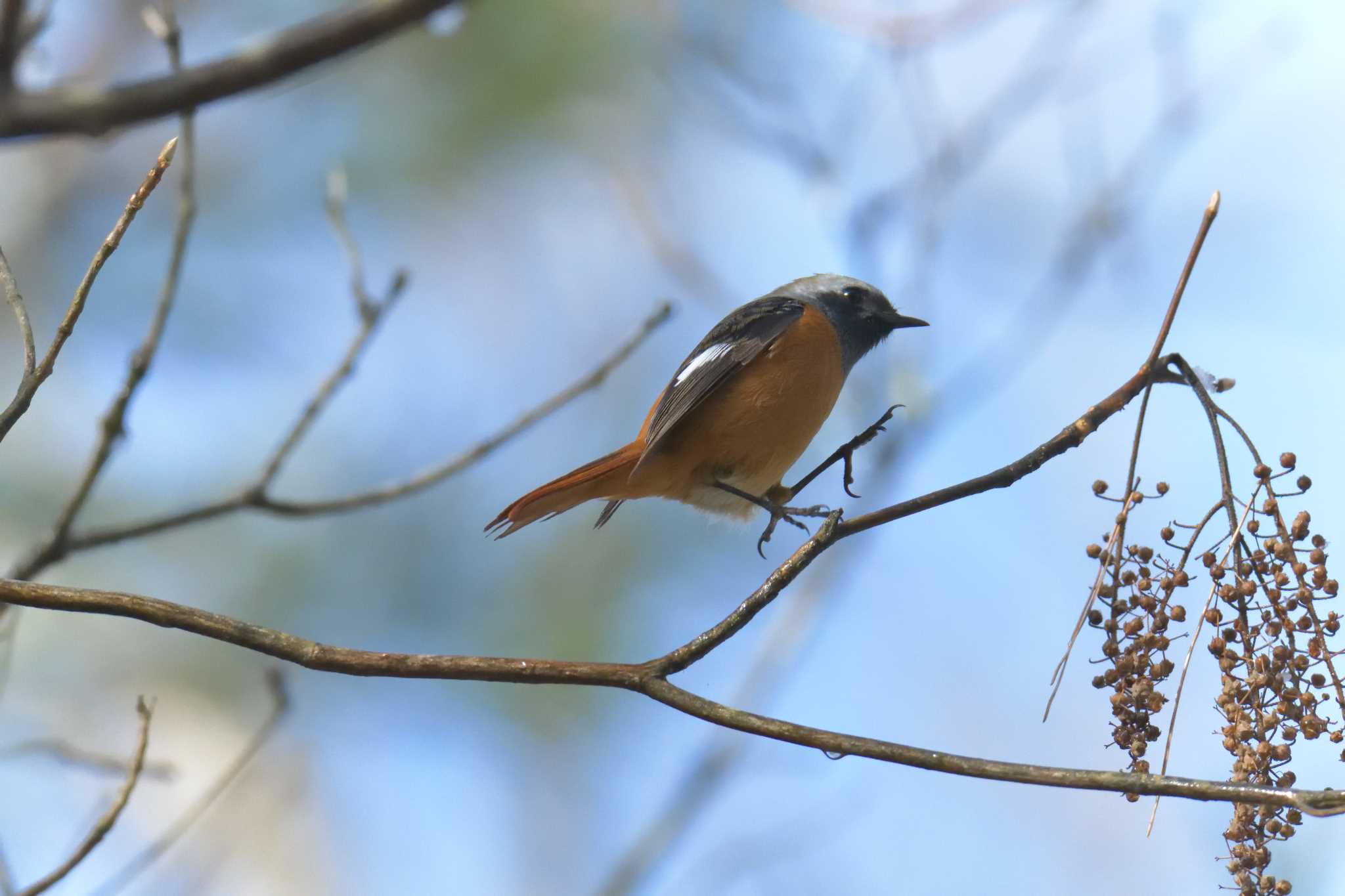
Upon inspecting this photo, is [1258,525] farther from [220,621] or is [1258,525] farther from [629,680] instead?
[220,621]

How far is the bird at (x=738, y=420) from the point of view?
13.4 feet

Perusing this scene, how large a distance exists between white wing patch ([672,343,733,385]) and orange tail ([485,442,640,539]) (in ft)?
1.42

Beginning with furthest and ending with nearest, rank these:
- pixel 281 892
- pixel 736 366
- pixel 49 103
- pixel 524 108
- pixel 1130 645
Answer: pixel 524 108
pixel 281 892
pixel 736 366
pixel 1130 645
pixel 49 103

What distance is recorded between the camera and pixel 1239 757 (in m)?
1.87

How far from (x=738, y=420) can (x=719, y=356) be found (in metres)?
0.27

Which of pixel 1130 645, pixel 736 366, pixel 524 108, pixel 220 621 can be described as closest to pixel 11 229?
pixel 524 108

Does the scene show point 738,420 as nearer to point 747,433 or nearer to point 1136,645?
point 747,433

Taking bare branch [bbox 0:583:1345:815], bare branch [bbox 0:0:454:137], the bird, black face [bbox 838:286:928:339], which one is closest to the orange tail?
the bird

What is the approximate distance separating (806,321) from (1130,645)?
256 centimetres

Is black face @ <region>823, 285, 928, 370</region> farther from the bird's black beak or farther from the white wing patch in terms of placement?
the white wing patch

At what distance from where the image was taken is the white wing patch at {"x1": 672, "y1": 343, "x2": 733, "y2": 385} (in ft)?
14.0

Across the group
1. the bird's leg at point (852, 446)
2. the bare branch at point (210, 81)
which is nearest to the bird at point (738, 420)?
the bird's leg at point (852, 446)

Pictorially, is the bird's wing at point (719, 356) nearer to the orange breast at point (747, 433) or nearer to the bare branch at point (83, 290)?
the orange breast at point (747, 433)

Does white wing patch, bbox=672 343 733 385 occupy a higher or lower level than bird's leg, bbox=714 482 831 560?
higher
